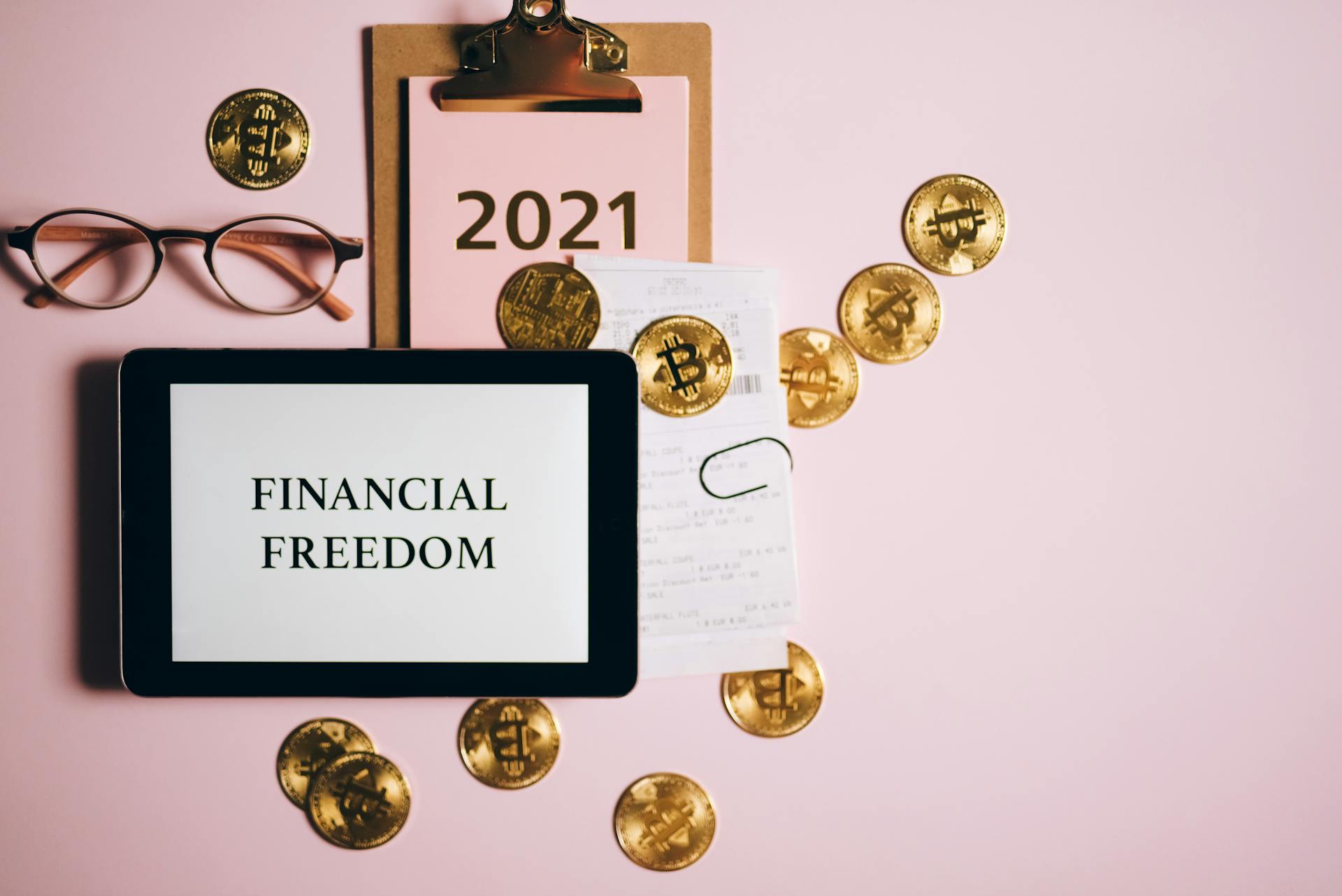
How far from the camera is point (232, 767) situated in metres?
0.76

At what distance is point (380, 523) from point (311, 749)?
25 cm

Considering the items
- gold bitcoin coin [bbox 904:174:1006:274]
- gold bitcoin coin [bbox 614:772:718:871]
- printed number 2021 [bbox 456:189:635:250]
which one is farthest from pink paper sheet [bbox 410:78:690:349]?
gold bitcoin coin [bbox 614:772:718:871]

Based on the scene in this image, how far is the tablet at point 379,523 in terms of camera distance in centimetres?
71

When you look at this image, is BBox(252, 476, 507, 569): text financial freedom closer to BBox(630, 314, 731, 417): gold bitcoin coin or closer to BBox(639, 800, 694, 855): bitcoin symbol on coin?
BBox(630, 314, 731, 417): gold bitcoin coin

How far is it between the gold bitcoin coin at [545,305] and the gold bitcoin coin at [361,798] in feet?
1.49

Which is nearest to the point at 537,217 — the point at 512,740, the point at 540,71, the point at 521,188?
the point at 521,188

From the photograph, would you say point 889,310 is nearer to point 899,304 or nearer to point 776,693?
point 899,304

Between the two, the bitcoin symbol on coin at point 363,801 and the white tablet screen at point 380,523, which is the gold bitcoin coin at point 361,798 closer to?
the bitcoin symbol on coin at point 363,801

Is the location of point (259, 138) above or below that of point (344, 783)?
above

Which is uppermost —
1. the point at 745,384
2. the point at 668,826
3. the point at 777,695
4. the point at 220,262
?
the point at 220,262

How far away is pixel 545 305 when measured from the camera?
72cm

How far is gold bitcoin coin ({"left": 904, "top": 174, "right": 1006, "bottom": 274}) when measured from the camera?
2.40ft

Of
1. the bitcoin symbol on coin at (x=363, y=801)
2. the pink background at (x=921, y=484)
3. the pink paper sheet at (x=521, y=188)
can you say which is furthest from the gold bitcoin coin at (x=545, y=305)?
the bitcoin symbol on coin at (x=363, y=801)

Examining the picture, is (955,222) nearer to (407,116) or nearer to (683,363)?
(683,363)
